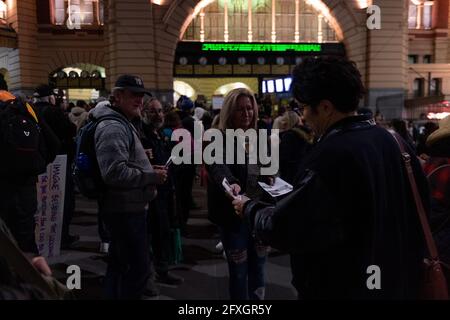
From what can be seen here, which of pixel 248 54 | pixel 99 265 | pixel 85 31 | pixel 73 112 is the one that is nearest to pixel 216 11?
pixel 248 54

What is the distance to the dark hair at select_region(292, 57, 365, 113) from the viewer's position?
173 cm

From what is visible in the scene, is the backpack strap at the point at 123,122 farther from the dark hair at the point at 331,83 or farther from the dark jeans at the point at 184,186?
the dark jeans at the point at 184,186

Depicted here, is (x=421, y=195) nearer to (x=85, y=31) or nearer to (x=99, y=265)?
(x=99, y=265)

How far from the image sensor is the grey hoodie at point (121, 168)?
297 centimetres

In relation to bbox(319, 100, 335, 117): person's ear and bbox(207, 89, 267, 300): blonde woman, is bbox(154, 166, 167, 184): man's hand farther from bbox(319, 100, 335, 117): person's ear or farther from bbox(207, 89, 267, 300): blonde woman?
bbox(319, 100, 335, 117): person's ear

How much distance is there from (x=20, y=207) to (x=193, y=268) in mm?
2129

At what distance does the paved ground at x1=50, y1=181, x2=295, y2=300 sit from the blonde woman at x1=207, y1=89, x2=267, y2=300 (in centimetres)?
84

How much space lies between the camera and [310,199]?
5.27 feet

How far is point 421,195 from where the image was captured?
187cm

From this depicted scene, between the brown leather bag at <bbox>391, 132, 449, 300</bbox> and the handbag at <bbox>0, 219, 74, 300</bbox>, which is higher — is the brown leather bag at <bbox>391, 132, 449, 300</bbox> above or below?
below

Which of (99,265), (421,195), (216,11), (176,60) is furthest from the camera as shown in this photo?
(216,11)
